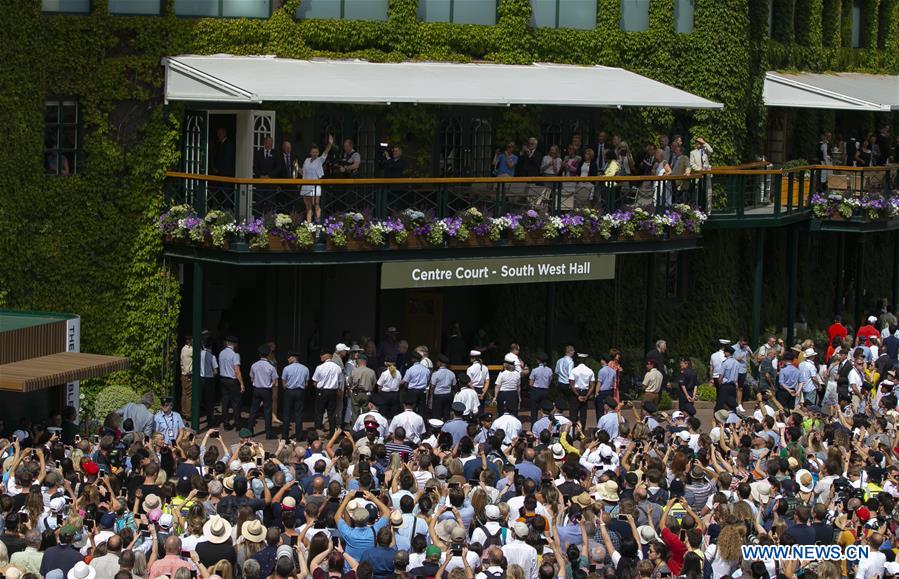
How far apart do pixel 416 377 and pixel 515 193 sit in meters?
4.65

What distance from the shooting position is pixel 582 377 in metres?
30.1

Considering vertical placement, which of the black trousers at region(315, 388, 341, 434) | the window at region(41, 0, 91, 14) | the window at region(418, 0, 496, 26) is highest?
the window at region(418, 0, 496, 26)

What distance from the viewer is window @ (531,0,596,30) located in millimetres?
34969

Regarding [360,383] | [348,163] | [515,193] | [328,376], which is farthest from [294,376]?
[515,193]

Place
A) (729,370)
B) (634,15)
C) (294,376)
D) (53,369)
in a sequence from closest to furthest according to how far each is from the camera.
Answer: (53,369) < (294,376) < (729,370) < (634,15)

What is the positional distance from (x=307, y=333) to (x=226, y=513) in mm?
15351

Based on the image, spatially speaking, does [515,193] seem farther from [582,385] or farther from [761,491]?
[761,491]

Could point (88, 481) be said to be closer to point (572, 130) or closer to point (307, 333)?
point (307, 333)

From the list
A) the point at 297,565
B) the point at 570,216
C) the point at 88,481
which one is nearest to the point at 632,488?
the point at 297,565

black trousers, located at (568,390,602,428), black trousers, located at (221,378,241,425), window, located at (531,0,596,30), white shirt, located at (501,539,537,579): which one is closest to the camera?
white shirt, located at (501,539,537,579)

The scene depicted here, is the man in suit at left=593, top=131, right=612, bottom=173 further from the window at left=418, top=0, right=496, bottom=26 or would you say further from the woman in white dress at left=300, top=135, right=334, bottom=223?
the woman in white dress at left=300, top=135, right=334, bottom=223

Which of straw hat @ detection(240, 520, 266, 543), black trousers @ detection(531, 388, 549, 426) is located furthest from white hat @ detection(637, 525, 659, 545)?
black trousers @ detection(531, 388, 549, 426)

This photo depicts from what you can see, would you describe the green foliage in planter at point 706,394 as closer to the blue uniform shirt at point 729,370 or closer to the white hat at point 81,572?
the blue uniform shirt at point 729,370

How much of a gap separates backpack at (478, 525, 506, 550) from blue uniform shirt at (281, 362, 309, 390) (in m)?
11.0
